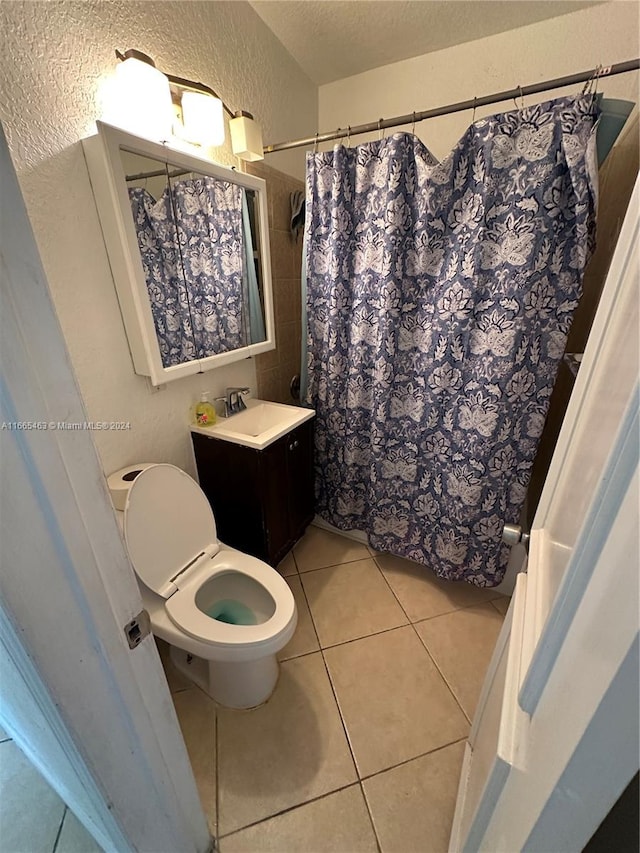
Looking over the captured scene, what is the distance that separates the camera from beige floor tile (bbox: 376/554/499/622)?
1.66m

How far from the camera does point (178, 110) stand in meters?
1.22

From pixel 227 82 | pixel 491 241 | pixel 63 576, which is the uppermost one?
pixel 227 82

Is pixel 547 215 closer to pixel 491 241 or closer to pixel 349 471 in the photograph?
pixel 491 241

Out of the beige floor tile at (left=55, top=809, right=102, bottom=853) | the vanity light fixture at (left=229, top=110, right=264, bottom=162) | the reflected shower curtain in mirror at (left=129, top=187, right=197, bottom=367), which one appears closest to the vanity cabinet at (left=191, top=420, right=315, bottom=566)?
the reflected shower curtain in mirror at (left=129, top=187, right=197, bottom=367)

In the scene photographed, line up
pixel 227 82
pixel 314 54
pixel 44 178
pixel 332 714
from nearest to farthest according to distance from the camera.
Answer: pixel 44 178 → pixel 332 714 → pixel 227 82 → pixel 314 54

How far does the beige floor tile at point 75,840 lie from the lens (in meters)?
0.96

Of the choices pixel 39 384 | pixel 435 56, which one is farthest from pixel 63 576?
pixel 435 56

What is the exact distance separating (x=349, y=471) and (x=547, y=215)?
1314 millimetres

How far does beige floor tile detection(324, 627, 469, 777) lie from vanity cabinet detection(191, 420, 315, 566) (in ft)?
1.81

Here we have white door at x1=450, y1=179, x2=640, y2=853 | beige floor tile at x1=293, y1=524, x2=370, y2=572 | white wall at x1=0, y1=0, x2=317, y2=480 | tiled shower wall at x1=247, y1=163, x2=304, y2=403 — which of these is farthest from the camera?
beige floor tile at x1=293, y1=524, x2=370, y2=572

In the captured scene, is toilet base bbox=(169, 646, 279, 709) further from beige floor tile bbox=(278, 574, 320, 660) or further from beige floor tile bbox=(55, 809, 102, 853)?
beige floor tile bbox=(55, 809, 102, 853)

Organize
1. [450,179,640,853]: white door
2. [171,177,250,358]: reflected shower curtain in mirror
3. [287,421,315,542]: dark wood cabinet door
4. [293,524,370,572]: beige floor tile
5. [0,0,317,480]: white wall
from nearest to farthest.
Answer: [450,179,640,853]: white door → [0,0,317,480]: white wall → [171,177,250,358]: reflected shower curtain in mirror → [287,421,315,542]: dark wood cabinet door → [293,524,370,572]: beige floor tile

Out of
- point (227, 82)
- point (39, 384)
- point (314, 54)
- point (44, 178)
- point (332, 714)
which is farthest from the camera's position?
point (314, 54)

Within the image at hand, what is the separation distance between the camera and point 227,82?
142 cm
